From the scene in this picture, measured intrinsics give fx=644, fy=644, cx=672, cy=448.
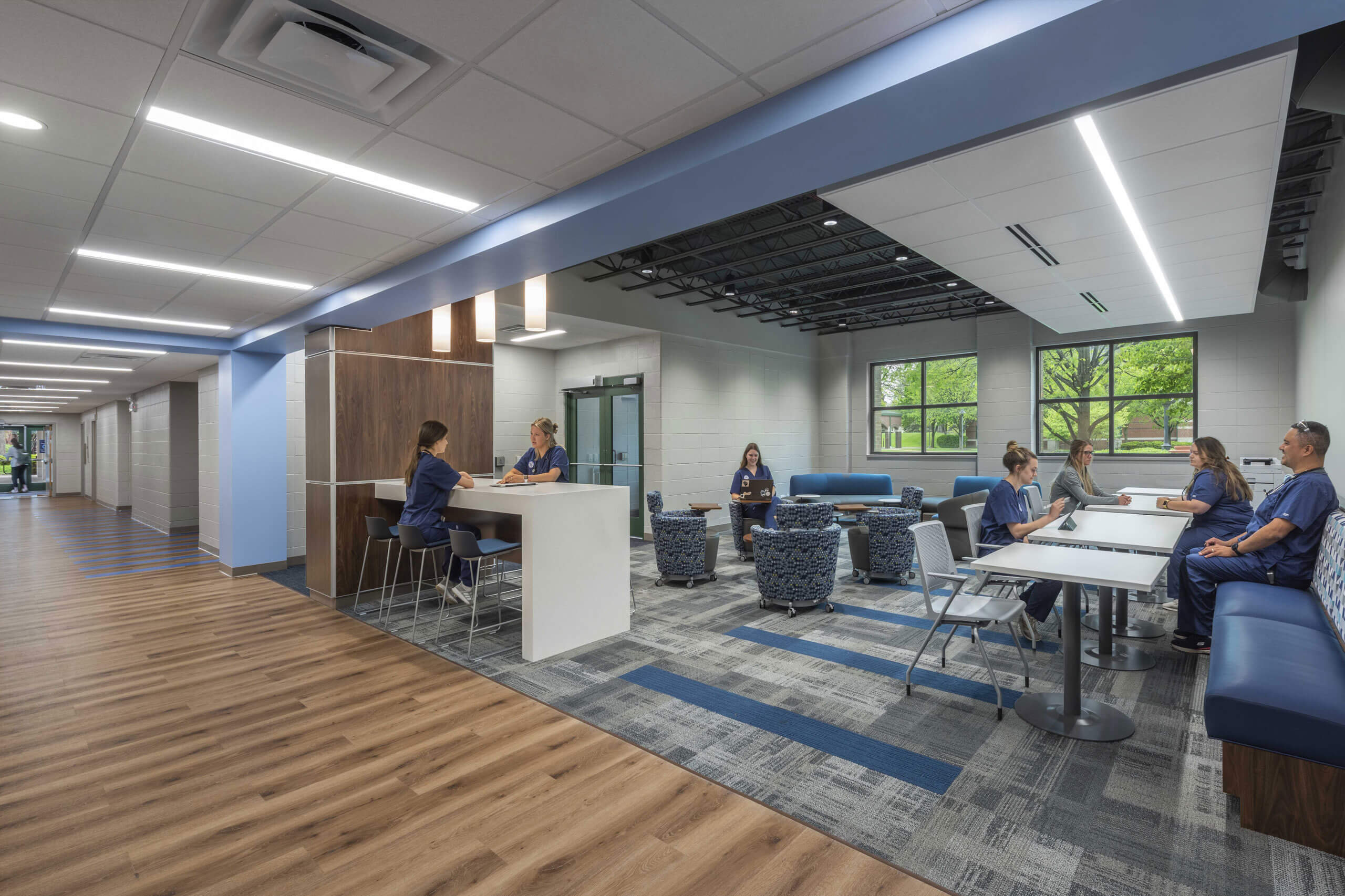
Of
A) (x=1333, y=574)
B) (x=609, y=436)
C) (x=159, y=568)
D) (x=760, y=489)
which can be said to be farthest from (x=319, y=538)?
(x=1333, y=574)

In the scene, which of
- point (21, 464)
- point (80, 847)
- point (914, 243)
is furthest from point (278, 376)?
point (21, 464)

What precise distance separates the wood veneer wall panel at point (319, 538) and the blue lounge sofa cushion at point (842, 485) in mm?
7335

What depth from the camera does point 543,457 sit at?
603 centimetres

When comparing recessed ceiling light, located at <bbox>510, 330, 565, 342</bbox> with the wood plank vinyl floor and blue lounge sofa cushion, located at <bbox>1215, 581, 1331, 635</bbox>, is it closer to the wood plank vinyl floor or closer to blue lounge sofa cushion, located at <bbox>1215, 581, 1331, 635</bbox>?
the wood plank vinyl floor

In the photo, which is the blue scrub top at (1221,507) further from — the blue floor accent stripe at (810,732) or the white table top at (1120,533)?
the blue floor accent stripe at (810,732)

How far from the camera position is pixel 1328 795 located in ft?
7.23

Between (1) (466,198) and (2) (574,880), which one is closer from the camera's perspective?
(2) (574,880)

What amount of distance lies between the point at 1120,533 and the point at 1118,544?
0.48 m

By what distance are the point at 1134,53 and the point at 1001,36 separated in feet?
1.34

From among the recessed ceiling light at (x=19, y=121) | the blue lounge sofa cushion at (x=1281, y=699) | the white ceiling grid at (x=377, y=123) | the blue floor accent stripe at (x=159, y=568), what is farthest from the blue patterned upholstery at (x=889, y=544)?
the blue floor accent stripe at (x=159, y=568)

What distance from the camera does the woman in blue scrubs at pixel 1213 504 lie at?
4.53 m

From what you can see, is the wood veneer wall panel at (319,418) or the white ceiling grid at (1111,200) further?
the wood veneer wall panel at (319,418)

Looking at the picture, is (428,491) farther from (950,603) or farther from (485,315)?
(950,603)

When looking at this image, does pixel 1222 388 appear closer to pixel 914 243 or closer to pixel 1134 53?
pixel 914 243
